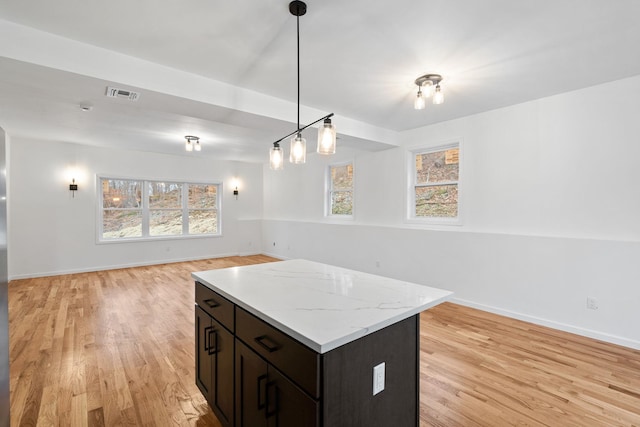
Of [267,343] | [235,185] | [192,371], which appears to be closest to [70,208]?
[235,185]

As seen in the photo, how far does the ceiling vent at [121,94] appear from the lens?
8.26 feet

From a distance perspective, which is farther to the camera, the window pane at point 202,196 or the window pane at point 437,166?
the window pane at point 202,196

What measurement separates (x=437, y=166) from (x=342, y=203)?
7.06ft

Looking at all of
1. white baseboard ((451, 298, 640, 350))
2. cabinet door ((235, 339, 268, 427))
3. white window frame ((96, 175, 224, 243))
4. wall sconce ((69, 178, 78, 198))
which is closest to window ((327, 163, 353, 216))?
white baseboard ((451, 298, 640, 350))

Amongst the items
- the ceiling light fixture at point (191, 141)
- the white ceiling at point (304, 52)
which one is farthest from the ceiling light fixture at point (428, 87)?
the ceiling light fixture at point (191, 141)

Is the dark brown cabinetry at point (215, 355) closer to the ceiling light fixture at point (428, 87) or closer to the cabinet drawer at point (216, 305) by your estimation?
the cabinet drawer at point (216, 305)

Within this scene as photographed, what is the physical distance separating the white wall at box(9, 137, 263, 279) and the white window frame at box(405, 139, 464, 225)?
16.6 ft

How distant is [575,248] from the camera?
3.10 m

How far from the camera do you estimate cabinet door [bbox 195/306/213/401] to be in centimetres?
187

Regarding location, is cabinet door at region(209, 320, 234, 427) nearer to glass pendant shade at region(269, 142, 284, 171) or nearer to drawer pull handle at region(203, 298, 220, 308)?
drawer pull handle at region(203, 298, 220, 308)

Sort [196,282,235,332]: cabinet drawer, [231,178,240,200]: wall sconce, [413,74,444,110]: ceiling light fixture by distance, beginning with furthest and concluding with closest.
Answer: [231,178,240,200]: wall sconce < [413,74,444,110]: ceiling light fixture < [196,282,235,332]: cabinet drawer

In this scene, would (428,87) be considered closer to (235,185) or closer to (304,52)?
(304,52)

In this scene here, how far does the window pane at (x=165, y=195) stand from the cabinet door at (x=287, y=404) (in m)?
6.68

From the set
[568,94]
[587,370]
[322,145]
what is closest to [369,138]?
[568,94]
